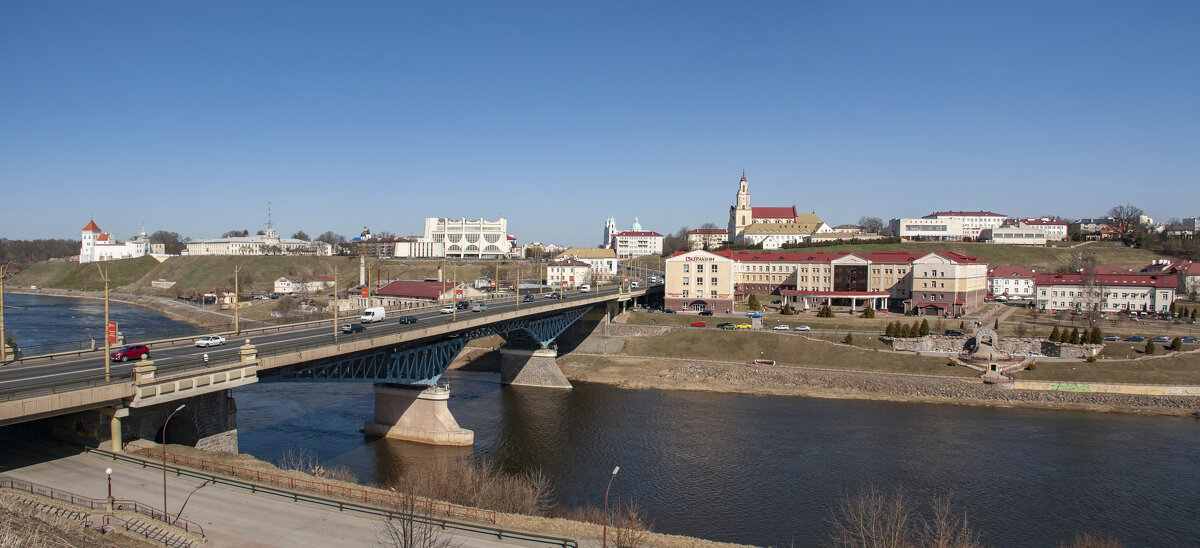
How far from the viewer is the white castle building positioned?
500ft

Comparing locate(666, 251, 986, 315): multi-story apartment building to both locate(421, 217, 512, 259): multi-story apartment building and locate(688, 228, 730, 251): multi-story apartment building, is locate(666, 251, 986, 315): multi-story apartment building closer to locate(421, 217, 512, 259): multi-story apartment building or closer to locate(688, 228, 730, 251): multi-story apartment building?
locate(688, 228, 730, 251): multi-story apartment building

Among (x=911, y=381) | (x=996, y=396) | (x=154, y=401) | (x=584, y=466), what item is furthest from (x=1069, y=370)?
(x=154, y=401)

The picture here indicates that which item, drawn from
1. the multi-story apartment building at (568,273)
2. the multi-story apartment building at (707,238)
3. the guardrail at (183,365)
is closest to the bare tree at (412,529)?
the guardrail at (183,365)

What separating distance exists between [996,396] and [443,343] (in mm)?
36472

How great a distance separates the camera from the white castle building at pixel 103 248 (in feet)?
500

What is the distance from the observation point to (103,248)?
15225 centimetres

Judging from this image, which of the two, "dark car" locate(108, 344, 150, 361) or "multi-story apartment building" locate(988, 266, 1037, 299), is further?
"multi-story apartment building" locate(988, 266, 1037, 299)

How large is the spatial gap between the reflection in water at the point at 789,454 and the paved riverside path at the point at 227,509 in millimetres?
10657

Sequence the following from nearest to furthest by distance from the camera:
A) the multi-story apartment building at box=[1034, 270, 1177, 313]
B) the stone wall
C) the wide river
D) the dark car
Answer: the dark car < the wide river < the stone wall < the multi-story apartment building at box=[1034, 270, 1177, 313]

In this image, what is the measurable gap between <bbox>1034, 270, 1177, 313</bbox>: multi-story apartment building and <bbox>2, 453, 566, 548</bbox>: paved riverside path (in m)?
69.7

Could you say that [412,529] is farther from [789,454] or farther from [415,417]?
[789,454]

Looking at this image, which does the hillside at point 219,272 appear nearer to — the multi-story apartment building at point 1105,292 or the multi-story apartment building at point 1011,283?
the multi-story apartment building at point 1011,283

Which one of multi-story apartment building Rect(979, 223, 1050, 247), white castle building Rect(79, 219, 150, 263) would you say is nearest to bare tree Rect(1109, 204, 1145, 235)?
multi-story apartment building Rect(979, 223, 1050, 247)

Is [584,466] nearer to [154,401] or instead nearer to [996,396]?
[154,401]
